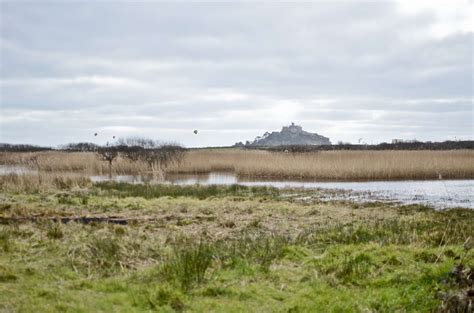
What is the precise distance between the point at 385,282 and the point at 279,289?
4.08ft

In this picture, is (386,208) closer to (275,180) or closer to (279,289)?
(279,289)

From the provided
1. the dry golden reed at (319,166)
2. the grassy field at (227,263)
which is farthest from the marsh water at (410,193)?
the grassy field at (227,263)

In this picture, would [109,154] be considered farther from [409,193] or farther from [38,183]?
[409,193]

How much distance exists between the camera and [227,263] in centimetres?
619

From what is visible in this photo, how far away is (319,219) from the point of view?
10.7 meters

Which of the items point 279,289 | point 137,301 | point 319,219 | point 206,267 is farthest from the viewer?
point 319,219

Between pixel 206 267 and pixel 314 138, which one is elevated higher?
pixel 314 138

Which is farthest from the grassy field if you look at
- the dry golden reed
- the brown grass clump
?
the dry golden reed

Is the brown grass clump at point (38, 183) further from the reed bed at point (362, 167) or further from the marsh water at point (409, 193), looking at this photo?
the reed bed at point (362, 167)

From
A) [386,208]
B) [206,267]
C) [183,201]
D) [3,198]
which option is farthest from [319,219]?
[3,198]

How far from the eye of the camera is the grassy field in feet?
16.0

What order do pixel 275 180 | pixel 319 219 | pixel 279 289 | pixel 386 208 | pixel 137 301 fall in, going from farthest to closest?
pixel 275 180 → pixel 386 208 → pixel 319 219 → pixel 279 289 → pixel 137 301

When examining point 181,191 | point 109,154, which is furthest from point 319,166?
point 109,154

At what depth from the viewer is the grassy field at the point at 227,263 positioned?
192 inches
